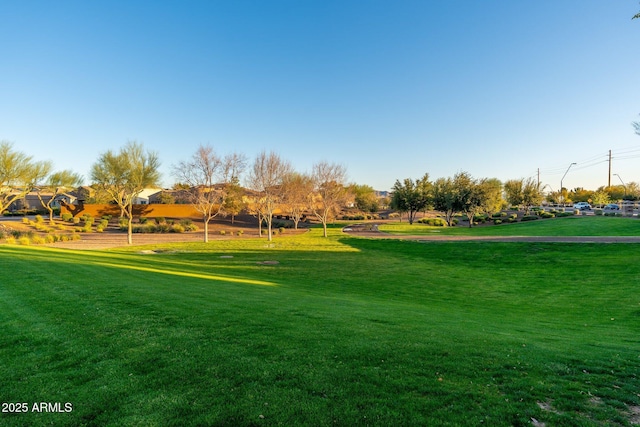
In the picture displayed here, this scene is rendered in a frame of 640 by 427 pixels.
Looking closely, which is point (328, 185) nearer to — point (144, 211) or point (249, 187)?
point (249, 187)

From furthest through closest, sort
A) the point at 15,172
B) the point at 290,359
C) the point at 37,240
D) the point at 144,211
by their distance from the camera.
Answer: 1. the point at 144,211
2. the point at 15,172
3. the point at 37,240
4. the point at 290,359

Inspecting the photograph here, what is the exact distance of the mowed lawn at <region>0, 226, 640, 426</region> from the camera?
12.2 feet

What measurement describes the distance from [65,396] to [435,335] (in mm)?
6066

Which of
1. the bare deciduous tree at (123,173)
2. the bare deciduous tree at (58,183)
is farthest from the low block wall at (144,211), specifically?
the bare deciduous tree at (123,173)

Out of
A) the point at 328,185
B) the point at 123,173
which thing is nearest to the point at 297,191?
the point at 328,185

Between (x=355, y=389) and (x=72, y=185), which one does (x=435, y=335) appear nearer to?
(x=355, y=389)

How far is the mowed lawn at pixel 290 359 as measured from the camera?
12.2 ft

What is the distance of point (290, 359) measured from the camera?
16.5 ft

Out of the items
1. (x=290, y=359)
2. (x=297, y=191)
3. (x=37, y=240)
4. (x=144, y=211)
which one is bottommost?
(x=290, y=359)

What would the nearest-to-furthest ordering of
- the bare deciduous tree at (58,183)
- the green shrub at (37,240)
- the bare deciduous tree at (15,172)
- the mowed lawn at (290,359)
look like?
the mowed lawn at (290,359), the green shrub at (37,240), the bare deciduous tree at (15,172), the bare deciduous tree at (58,183)

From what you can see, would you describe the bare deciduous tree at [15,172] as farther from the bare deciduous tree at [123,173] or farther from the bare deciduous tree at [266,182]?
the bare deciduous tree at [266,182]

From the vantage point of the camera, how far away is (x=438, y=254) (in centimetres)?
2458

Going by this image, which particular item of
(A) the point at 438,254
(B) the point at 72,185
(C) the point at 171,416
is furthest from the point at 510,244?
(B) the point at 72,185

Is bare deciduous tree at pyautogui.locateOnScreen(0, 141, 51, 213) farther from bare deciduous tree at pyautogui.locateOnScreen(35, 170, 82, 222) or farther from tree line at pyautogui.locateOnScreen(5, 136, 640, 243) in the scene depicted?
bare deciduous tree at pyautogui.locateOnScreen(35, 170, 82, 222)
